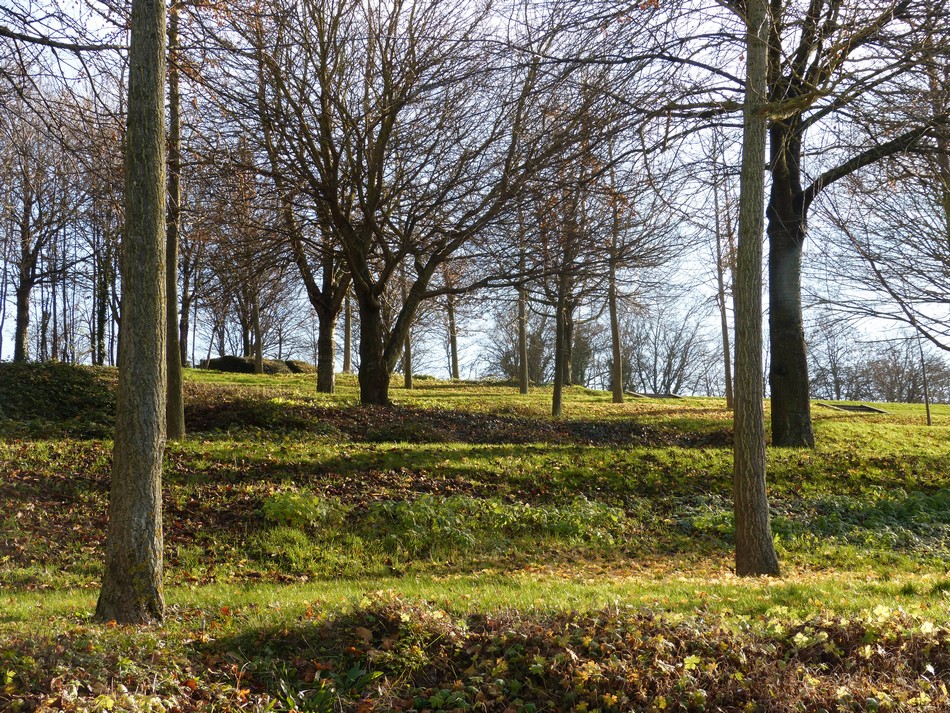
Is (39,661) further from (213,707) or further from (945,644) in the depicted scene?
(945,644)

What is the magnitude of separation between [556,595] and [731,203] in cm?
878

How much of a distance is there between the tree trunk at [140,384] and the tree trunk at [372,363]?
41.4 feet

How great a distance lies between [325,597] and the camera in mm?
6414

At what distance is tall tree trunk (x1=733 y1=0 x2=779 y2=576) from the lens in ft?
25.3

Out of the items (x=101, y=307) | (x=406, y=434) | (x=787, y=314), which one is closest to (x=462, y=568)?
(x=406, y=434)

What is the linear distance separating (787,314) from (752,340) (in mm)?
8317

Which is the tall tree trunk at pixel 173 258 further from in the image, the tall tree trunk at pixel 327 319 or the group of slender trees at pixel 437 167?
the tall tree trunk at pixel 327 319

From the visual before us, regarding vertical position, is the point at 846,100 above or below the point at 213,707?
above

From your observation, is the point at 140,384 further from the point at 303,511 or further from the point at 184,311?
the point at 184,311

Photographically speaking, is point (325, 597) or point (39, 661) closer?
point (39, 661)

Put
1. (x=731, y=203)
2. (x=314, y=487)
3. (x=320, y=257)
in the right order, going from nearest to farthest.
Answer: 1. (x=314, y=487)
2. (x=731, y=203)
3. (x=320, y=257)

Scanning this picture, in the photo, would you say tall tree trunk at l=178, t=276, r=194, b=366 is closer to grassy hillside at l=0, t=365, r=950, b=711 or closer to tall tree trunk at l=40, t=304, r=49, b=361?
tall tree trunk at l=40, t=304, r=49, b=361

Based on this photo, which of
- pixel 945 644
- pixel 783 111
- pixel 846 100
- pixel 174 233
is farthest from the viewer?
pixel 174 233

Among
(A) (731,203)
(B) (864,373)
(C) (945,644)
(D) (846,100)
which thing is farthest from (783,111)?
(B) (864,373)
